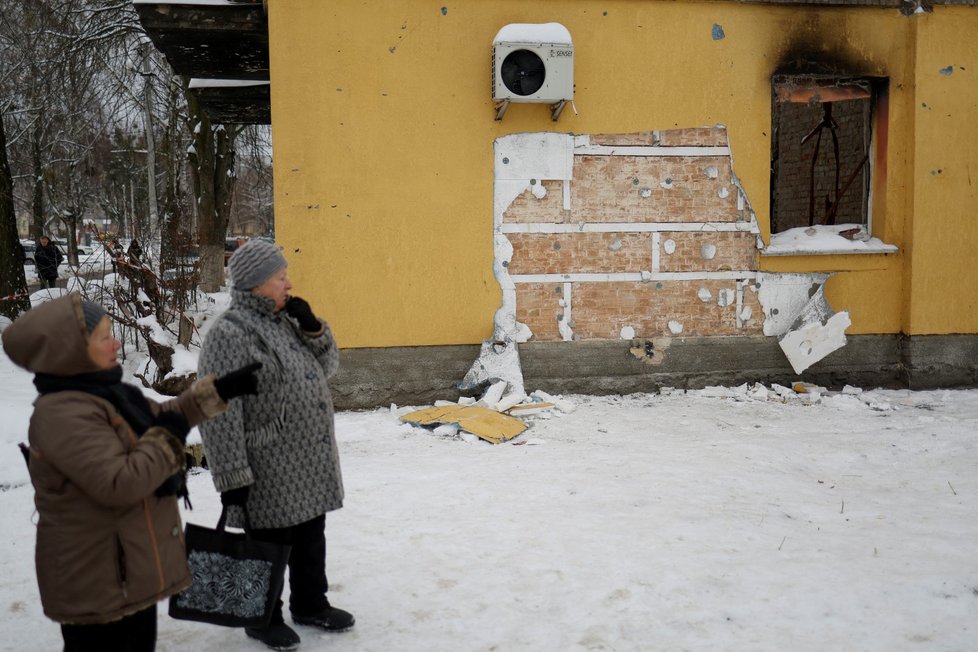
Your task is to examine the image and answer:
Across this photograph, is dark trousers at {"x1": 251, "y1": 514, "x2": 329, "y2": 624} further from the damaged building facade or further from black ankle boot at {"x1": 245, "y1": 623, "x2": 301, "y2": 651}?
the damaged building facade

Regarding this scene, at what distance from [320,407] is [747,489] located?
3111 millimetres

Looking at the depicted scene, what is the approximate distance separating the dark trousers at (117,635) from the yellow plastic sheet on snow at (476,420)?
3.88m

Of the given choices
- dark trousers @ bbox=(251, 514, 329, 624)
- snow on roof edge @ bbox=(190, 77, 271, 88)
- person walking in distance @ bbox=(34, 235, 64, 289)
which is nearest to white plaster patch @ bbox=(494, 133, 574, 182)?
snow on roof edge @ bbox=(190, 77, 271, 88)

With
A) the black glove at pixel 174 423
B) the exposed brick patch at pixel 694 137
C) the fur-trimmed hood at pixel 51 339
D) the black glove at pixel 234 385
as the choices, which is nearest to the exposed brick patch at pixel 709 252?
the exposed brick patch at pixel 694 137

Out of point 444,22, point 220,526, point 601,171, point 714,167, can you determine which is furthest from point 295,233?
point 220,526

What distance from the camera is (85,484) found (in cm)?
216

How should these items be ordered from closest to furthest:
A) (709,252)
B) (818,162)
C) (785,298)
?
(709,252) → (785,298) → (818,162)

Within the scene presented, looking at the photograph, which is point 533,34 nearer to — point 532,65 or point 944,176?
point 532,65

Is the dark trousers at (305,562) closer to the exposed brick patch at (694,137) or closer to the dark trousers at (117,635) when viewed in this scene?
the dark trousers at (117,635)

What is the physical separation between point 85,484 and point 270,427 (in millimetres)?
884

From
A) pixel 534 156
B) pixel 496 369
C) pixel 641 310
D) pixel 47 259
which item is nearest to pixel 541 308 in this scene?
pixel 496 369

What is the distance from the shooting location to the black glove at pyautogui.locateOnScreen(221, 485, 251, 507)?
9.58 ft

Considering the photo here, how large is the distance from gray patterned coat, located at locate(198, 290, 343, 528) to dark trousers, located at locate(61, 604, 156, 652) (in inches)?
21.1

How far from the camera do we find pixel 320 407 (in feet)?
10.2
